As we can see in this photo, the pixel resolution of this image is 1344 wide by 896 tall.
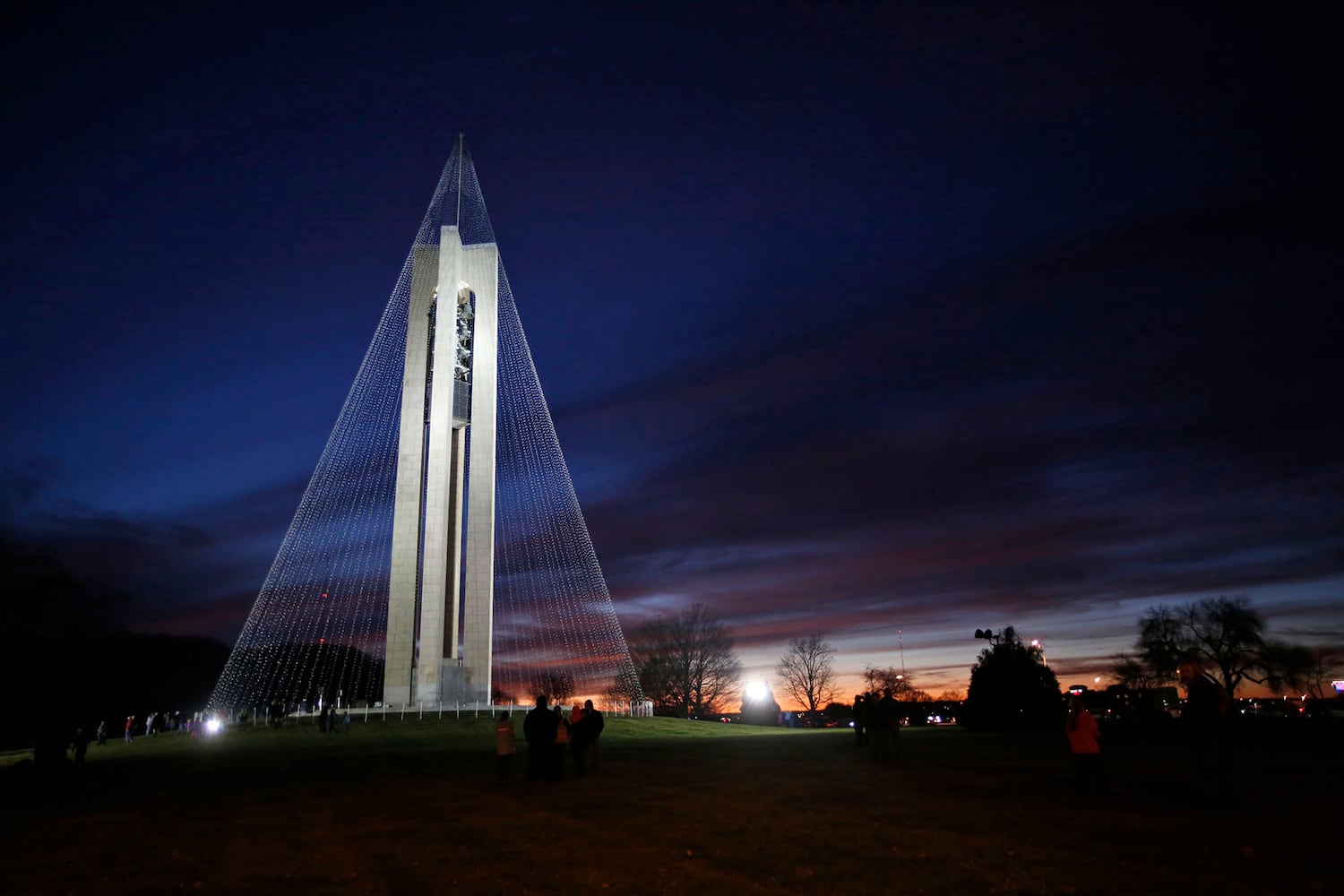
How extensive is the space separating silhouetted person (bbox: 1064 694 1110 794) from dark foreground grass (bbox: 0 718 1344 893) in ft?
1.05

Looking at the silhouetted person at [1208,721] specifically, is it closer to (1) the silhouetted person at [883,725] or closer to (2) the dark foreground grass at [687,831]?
(2) the dark foreground grass at [687,831]

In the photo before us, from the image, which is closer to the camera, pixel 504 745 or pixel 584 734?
pixel 504 745

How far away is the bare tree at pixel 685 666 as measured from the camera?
70375 mm

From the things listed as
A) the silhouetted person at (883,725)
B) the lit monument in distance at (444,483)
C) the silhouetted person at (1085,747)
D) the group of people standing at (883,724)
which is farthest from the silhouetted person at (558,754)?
the lit monument in distance at (444,483)

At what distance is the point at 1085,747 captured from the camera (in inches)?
443

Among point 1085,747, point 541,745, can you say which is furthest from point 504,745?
point 1085,747

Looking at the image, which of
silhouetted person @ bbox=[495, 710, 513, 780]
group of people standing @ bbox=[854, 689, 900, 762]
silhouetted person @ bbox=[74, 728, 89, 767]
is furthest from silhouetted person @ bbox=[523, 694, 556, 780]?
silhouetted person @ bbox=[74, 728, 89, 767]

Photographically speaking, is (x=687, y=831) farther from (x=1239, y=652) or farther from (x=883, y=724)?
(x=1239, y=652)

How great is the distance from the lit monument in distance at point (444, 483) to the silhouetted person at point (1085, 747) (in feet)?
120

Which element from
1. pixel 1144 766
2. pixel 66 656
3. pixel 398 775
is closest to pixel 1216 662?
pixel 1144 766

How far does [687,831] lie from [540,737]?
5.74 metres

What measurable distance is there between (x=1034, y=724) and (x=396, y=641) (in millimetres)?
32156

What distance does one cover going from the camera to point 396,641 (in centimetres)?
4444

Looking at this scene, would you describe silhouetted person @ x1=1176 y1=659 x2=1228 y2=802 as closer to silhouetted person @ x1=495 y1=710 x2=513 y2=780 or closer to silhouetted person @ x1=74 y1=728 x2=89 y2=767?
silhouetted person @ x1=495 y1=710 x2=513 y2=780
